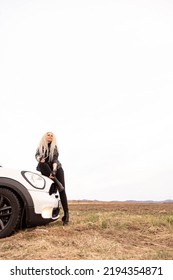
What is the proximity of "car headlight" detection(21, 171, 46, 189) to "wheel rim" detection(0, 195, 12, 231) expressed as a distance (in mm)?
475

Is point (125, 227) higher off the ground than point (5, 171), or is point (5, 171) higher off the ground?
point (5, 171)

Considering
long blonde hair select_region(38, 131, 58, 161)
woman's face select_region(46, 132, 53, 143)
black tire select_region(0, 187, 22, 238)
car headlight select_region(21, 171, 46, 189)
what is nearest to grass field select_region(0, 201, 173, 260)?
black tire select_region(0, 187, 22, 238)

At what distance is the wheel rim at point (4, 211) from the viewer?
547 centimetres

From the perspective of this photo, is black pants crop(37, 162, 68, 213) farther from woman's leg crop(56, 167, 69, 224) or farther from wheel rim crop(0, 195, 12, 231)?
wheel rim crop(0, 195, 12, 231)

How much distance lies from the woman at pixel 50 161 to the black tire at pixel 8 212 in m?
1.23

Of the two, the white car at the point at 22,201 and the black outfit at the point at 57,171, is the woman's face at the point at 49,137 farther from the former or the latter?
the white car at the point at 22,201

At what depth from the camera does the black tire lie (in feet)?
17.9

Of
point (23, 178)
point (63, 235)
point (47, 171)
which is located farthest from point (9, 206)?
point (47, 171)
